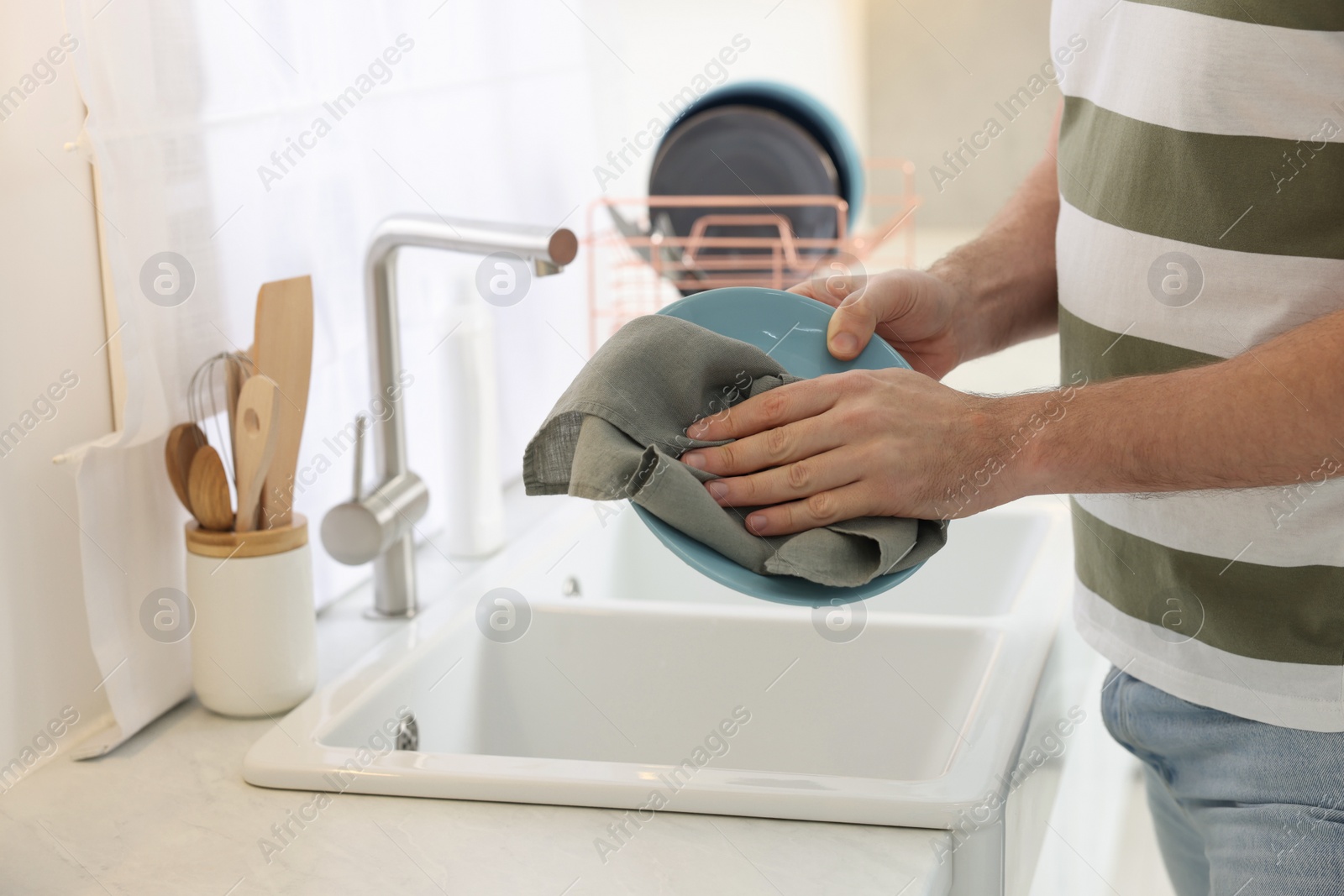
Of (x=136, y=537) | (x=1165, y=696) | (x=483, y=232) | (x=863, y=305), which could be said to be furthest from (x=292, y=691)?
(x=1165, y=696)

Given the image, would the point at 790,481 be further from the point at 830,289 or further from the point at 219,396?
the point at 219,396

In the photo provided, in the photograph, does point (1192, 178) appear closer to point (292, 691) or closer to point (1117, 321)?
point (1117, 321)

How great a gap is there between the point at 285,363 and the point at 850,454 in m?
Answer: 0.43

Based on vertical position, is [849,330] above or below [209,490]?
above

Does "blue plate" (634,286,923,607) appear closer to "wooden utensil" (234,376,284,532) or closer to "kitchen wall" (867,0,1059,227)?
"wooden utensil" (234,376,284,532)

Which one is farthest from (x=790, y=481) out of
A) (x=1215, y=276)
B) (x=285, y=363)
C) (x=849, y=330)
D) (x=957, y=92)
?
(x=957, y=92)

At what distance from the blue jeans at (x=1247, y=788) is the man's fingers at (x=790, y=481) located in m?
0.33

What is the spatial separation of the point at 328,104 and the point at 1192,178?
0.68 meters

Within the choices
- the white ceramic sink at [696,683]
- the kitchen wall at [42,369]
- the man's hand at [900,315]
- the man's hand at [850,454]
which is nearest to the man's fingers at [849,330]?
the man's hand at [900,315]

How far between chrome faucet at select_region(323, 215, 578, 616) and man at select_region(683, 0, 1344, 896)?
24 cm

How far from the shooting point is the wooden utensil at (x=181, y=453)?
85 centimetres

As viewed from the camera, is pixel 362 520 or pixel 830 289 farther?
pixel 362 520

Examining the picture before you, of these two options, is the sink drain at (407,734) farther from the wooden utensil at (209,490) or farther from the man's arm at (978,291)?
the man's arm at (978,291)

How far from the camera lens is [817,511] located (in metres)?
0.66
